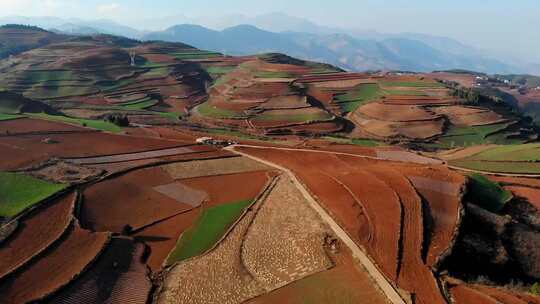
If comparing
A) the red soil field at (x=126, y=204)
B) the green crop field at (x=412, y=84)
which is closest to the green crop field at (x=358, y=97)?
the green crop field at (x=412, y=84)

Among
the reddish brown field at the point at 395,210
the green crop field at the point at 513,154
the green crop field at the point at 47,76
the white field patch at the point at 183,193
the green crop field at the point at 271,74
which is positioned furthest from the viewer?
the green crop field at the point at 271,74

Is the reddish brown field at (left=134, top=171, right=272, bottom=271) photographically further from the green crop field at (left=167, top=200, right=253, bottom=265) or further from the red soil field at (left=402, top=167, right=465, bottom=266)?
the red soil field at (left=402, top=167, right=465, bottom=266)

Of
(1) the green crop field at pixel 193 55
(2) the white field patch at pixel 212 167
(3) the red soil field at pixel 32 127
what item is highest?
(1) the green crop field at pixel 193 55

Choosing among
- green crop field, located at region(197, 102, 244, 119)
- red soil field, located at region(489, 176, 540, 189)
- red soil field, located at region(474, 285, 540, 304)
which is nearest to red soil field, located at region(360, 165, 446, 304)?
red soil field, located at region(474, 285, 540, 304)

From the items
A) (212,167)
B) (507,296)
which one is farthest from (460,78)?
(507,296)

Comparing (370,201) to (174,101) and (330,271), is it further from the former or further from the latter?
(174,101)

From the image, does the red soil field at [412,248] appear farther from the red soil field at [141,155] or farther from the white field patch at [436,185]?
the red soil field at [141,155]

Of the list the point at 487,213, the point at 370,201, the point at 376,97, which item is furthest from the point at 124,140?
the point at 376,97
